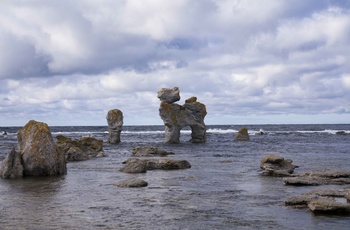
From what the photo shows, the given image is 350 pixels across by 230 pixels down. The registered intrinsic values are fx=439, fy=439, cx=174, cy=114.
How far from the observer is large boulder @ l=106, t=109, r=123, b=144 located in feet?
230

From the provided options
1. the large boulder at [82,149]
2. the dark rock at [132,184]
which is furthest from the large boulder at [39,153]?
the large boulder at [82,149]

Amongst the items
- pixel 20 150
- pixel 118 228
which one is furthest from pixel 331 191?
pixel 20 150

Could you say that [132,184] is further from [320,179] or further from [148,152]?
[148,152]

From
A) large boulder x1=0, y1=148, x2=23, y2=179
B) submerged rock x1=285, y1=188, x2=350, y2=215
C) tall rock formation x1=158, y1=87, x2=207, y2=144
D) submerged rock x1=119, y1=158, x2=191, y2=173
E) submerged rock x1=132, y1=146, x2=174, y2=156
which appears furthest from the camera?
tall rock formation x1=158, y1=87, x2=207, y2=144

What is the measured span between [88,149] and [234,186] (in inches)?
1008

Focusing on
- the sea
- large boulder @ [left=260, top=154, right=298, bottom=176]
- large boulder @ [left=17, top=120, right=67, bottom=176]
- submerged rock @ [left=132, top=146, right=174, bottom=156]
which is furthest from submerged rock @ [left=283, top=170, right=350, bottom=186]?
submerged rock @ [left=132, top=146, right=174, bottom=156]

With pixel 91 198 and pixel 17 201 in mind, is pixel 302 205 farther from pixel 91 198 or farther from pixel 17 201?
pixel 17 201

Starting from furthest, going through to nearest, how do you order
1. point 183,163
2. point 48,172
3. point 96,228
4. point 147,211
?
point 183,163, point 48,172, point 147,211, point 96,228

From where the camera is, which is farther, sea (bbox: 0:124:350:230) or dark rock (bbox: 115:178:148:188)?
dark rock (bbox: 115:178:148:188)

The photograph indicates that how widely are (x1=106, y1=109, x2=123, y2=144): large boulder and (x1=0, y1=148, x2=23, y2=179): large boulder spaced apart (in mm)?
45369

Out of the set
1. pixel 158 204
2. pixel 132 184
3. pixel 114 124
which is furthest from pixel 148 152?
pixel 114 124

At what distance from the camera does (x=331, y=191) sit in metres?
16.9

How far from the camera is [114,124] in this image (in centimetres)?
7056

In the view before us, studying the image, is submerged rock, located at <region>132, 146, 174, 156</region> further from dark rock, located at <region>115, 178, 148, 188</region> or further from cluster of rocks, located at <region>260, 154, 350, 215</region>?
dark rock, located at <region>115, 178, 148, 188</region>
